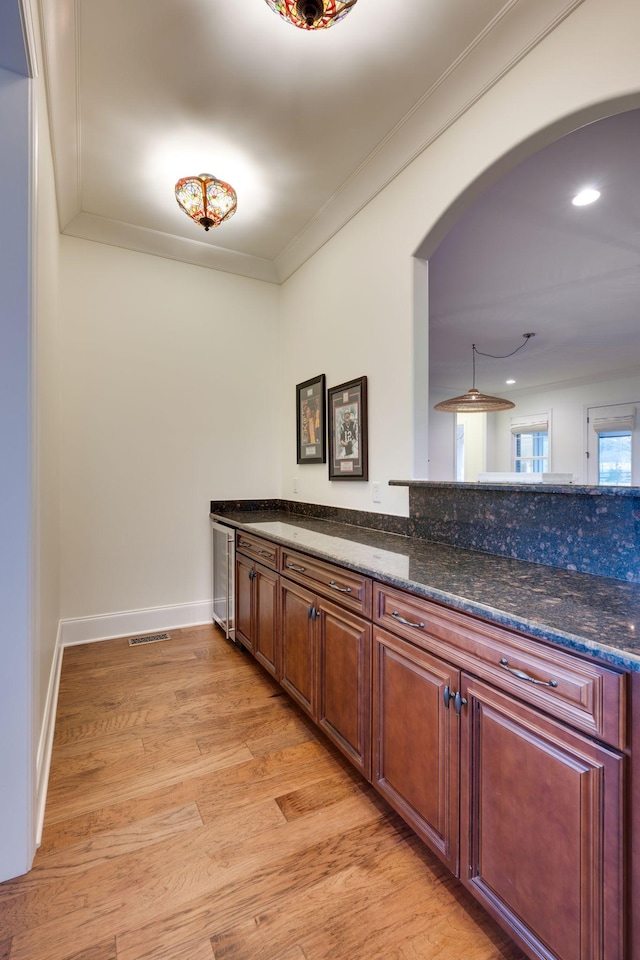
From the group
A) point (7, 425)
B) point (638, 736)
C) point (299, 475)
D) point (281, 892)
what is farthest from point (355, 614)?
point (299, 475)

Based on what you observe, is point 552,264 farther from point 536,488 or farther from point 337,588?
point 337,588

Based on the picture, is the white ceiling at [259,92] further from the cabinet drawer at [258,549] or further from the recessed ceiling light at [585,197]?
the cabinet drawer at [258,549]

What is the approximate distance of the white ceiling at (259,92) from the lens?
167 centimetres

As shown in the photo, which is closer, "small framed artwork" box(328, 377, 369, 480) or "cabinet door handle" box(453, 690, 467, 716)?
"cabinet door handle" box(453, 690, 467, 716)

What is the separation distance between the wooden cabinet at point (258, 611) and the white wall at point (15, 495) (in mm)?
1189

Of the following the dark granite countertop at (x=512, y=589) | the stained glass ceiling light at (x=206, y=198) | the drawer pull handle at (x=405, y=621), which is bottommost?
the drawer pull handle at (x=405, y=621)

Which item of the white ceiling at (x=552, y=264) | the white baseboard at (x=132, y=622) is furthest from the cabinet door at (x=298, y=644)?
the white ceiling at (x=552, y=264)

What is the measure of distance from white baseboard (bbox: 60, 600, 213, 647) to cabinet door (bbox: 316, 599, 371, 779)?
6.16ft

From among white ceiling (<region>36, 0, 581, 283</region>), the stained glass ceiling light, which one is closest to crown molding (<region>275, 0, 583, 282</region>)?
white ceiling (<region>36, 0, 581, 283</region>)

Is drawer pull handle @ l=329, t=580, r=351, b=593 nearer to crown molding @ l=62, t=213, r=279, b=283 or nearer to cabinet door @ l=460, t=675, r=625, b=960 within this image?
cabinet door @ l=460, t=675, r=625, b=960

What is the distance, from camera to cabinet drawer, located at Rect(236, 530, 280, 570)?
2.35 metres

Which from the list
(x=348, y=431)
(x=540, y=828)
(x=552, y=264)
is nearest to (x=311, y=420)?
(x=348, y=431)

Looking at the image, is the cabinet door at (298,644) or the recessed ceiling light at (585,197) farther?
the recessed ceiling light at (585,197)

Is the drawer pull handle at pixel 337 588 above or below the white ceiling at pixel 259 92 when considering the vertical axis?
below
